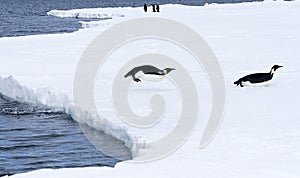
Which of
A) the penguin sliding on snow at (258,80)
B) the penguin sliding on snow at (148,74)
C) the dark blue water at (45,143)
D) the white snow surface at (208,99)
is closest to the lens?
the white snow surface at (208,99)

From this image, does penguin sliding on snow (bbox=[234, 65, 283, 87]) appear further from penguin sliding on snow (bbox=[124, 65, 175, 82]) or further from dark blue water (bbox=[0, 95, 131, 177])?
dark blue water (bbox=[0, 95, 131, 177])

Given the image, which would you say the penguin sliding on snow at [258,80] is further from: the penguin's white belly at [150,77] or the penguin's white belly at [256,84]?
the penguin's white belly at [150,77]

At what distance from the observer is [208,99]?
10500 mm

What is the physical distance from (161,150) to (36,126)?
12.8 feet

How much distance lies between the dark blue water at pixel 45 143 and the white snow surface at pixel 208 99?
0.77ft

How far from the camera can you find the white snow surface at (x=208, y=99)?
664cm

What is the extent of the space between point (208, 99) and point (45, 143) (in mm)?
2963

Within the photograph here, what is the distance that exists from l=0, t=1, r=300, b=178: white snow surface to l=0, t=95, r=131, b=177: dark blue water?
0.77 ft

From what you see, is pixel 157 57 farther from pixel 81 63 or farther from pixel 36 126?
pixel 36 126

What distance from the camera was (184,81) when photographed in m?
12.2

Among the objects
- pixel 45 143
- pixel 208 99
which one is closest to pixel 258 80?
pixel 208 99

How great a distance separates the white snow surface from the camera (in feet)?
21.8

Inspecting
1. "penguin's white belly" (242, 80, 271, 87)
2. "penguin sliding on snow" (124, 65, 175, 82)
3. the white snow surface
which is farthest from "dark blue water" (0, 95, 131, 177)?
"penguin's white belly" (242, 80, 271, 87)

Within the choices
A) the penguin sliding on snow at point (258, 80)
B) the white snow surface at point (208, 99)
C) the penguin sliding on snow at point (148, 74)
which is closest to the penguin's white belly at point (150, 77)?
the penguin sliding on snow at point (148, 74)
